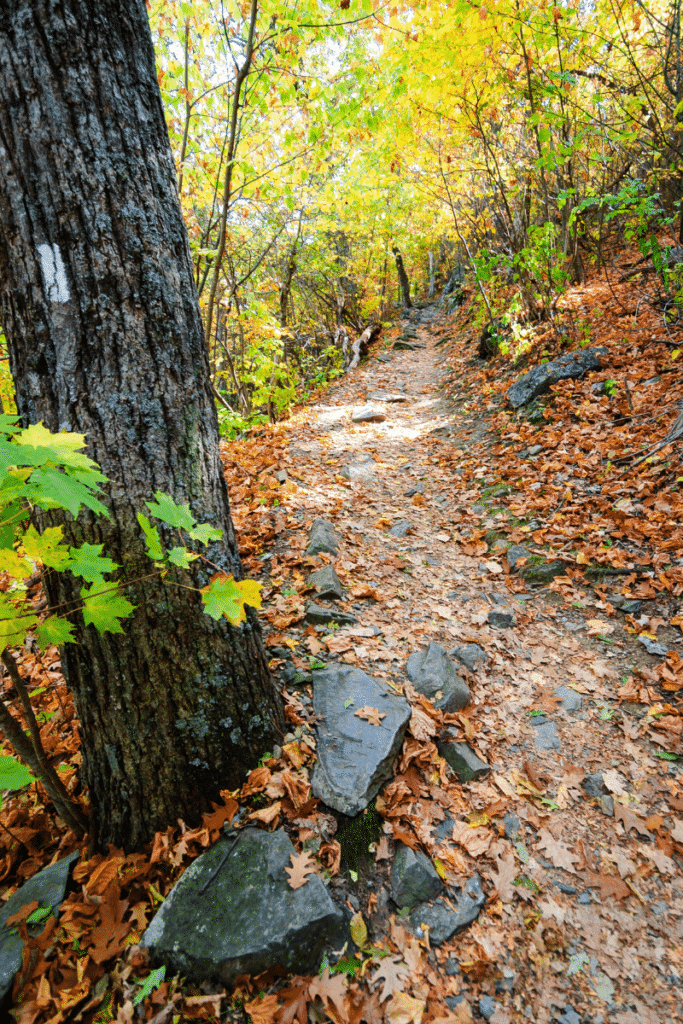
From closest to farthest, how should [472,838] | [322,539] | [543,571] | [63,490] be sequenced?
[63,490] → [472,838] → [543,571] → [322,539]

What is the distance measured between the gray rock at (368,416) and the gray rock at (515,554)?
14.6ft

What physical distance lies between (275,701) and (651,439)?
4.47 meters

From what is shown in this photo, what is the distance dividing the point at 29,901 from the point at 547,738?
Result: 8.75ft

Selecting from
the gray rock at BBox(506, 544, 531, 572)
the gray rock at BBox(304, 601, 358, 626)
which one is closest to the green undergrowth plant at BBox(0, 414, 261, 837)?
the gray rock at BBox(304, 601, 358, 626)

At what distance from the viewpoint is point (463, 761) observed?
2.53 m

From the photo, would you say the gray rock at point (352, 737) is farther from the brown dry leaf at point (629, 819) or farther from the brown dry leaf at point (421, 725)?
the brown dry leaf at point (629, 819)

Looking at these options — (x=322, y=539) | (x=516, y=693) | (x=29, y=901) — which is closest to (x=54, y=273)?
(x=29, y=901)

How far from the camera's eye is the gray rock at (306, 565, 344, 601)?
11.2 ft

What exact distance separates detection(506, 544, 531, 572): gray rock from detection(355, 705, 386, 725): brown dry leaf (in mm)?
2064

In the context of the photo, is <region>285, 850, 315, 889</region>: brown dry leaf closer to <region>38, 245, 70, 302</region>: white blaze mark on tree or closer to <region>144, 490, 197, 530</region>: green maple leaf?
<region>144, 490, 197, 530</region>: green maple leaf

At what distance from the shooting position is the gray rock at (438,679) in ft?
9.10

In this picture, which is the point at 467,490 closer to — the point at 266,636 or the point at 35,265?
the point at 266,636

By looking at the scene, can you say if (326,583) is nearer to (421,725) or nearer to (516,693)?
(421,725)

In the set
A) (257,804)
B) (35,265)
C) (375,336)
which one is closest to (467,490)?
(257,804)
